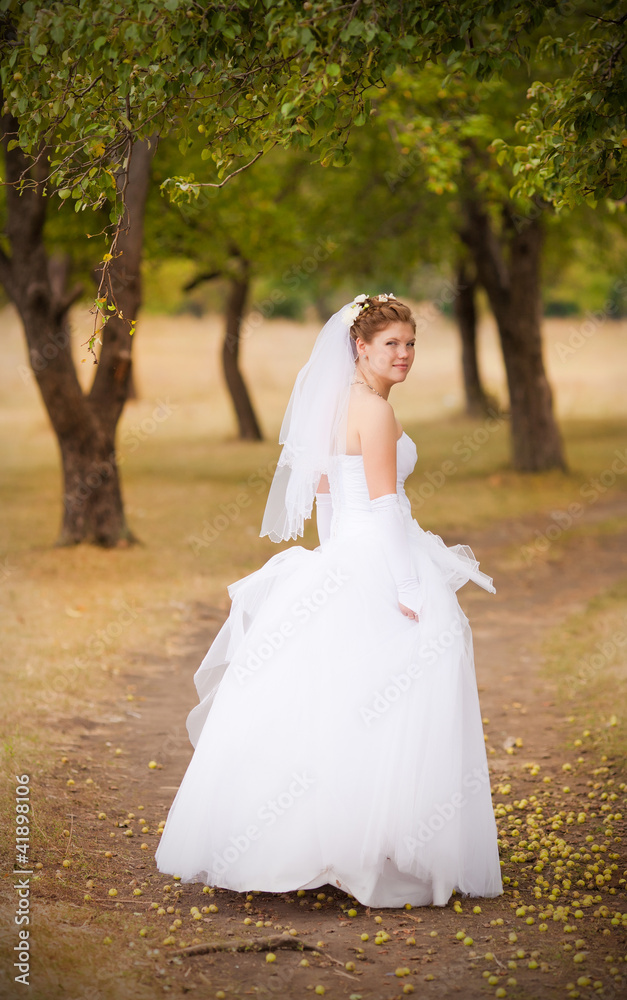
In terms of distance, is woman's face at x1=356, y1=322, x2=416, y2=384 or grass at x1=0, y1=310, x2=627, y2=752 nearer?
woman's face at x1=356, y1=322, x2=416, y2=384

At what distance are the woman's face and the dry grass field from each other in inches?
99.7

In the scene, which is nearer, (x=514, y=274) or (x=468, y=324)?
(x=514, y=274)

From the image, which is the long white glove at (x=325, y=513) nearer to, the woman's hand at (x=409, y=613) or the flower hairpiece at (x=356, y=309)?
the woman's hand at (x=409, y=613)

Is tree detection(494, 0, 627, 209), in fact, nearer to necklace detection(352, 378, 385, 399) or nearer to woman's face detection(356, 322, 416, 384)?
woman's face detection(356, 322, 416, 384)

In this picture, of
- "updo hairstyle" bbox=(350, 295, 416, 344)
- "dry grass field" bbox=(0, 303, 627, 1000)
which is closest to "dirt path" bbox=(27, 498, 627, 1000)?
"dry grass field" bbox=(0, 303, 627, 1000)

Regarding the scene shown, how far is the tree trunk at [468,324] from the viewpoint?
82.9ft

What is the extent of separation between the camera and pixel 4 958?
12.1 feet

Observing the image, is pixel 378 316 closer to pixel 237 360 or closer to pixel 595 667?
pixel 595 667

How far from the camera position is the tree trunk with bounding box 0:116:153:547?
11.0m

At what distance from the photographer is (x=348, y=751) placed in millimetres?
4281

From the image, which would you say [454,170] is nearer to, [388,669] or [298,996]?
[388,669]

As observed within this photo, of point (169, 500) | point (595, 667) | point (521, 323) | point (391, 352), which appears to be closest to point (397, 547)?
point (391, 352)

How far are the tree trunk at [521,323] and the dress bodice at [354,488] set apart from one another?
1301cm

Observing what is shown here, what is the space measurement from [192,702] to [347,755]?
3.43 meters
